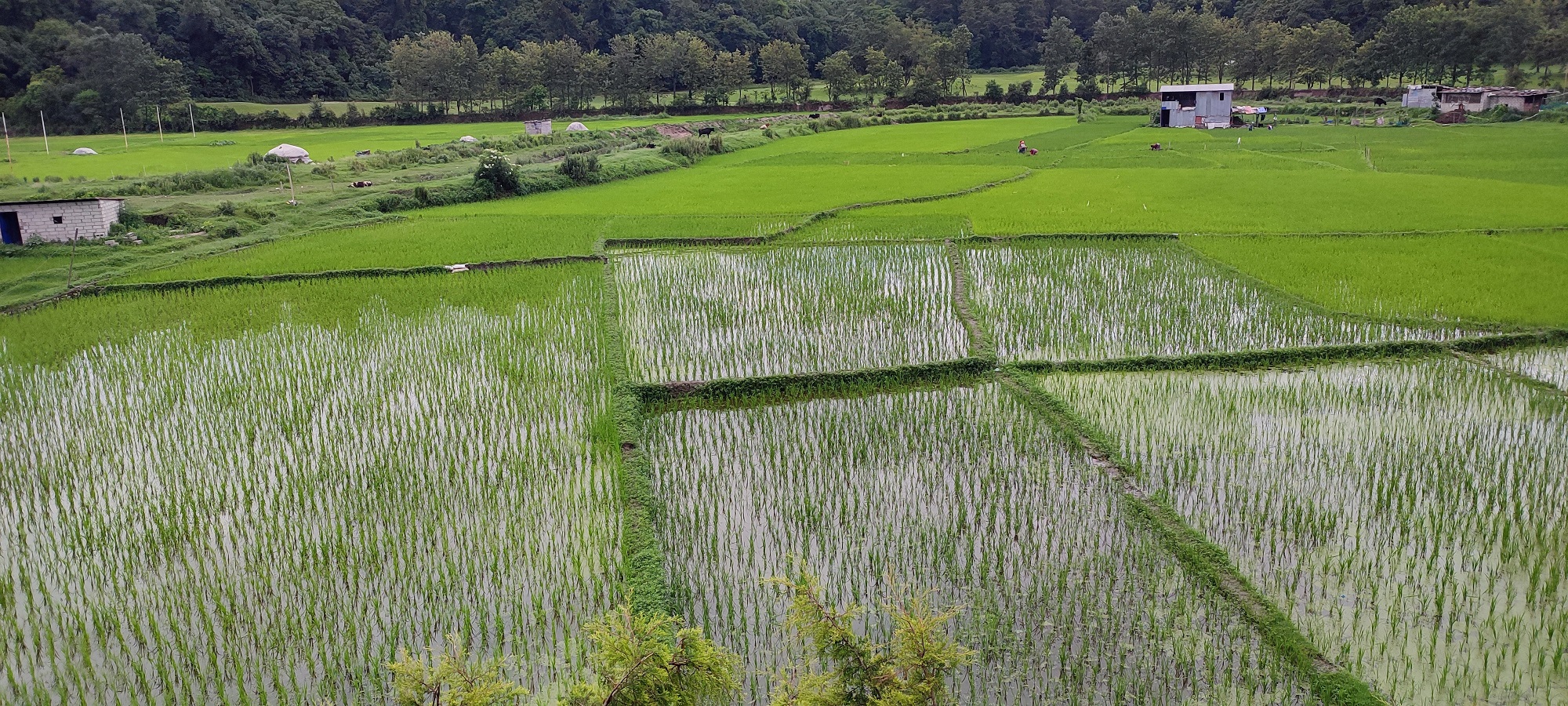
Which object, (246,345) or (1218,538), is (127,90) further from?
(1218,538)

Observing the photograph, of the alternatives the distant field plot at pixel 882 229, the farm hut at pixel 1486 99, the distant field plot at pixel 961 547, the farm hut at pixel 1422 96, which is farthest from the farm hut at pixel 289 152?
the farm hut at pixel 1422 96

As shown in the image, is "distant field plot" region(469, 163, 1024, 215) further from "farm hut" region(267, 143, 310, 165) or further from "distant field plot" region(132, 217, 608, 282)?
"farm hut" region(267, 143, 310, 165)

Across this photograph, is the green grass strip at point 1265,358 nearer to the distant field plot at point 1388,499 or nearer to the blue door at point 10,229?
the distant field plot at point 1388,499

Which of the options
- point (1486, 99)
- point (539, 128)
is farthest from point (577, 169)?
point (1486, 99)

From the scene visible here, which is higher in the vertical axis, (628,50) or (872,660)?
(628,50)

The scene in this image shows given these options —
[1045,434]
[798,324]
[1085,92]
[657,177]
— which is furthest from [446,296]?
[1085,92]

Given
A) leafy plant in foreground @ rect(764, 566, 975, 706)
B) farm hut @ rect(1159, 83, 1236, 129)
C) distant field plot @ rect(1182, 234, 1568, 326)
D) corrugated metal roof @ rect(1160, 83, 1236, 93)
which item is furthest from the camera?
farm hut @ rect(1159, 83, 1236, 129)

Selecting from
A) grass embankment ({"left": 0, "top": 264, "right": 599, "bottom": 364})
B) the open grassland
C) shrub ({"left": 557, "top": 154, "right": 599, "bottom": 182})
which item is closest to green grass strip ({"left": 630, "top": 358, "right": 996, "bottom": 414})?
grass embankment ({"left": 0, "top": 264, "right": 599, "bottom": 364})

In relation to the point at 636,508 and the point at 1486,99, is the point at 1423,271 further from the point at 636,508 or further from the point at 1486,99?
the point at 1486,99
